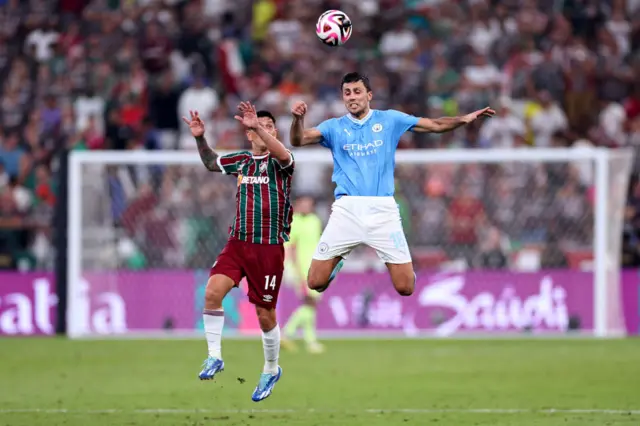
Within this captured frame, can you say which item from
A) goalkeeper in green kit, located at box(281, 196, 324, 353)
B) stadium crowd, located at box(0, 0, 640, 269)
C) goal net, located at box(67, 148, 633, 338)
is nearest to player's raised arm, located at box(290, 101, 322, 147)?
goalkeeper in green kit, located at box(281, 196, 324, 353)

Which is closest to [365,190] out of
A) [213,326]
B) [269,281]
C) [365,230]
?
[365,230]

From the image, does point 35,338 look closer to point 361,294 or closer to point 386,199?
point 361,294

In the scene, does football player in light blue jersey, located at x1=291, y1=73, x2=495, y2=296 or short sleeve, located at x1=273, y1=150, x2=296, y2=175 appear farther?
football player in light blue jersey, located at x1=291, y1=73, x2=495, y2=296

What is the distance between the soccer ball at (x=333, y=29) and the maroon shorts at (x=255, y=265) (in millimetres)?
1868

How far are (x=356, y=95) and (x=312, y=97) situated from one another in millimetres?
12228

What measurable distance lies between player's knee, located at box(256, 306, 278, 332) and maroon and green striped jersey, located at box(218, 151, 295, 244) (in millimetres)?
614

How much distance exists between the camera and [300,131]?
11.0 m

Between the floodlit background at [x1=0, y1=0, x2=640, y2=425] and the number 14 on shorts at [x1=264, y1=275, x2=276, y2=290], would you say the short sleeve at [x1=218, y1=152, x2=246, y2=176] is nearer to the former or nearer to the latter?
the number 14 on shorts at [x1=264, y1=275, x2=276, y2=290]

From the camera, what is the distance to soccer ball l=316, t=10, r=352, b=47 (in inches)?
439

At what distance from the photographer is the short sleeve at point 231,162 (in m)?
11.3

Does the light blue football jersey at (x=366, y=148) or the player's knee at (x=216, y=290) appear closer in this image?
the player's knee at (x=216, y=290)

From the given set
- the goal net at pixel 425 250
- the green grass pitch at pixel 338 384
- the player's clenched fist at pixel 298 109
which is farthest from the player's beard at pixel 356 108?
the goal net at pixel 425 250

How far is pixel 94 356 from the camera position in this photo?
17.8m

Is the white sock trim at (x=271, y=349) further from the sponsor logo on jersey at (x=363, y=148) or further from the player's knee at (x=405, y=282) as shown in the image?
the sponsor logo on jersey at (x=363, y=148)
